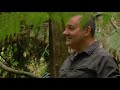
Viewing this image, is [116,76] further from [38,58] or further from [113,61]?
[38,58]

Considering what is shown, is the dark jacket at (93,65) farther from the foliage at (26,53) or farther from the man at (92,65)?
the foliage at (26,53)

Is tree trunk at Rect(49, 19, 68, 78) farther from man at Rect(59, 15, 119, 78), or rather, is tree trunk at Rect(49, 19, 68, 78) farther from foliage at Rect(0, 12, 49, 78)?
man at Rect(59, 15, 119, 78)

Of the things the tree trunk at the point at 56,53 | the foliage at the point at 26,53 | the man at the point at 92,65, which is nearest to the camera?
the man at the point at 92,65

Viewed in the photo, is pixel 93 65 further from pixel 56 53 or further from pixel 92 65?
pixel 56 53

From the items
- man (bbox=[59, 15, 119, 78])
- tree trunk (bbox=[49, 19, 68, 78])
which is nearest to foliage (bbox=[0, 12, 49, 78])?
tree trunk (bbox=[49, 19, 68, 78])

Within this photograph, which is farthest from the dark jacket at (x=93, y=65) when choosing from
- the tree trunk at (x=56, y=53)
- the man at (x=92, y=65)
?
the tree trunk at (x=56, y=53)

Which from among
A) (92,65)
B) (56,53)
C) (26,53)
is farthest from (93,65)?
(26,53)

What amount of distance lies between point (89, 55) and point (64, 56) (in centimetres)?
43

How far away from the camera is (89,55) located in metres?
1.69

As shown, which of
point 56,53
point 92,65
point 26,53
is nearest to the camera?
point 92,65

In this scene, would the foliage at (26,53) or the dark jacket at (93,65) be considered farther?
the foliage at (26,53)

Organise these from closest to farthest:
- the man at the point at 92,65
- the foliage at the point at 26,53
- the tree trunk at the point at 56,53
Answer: the man at the point at 92,65
the foliage at the point at 26,53
the tree trunk at the point at 56,53
